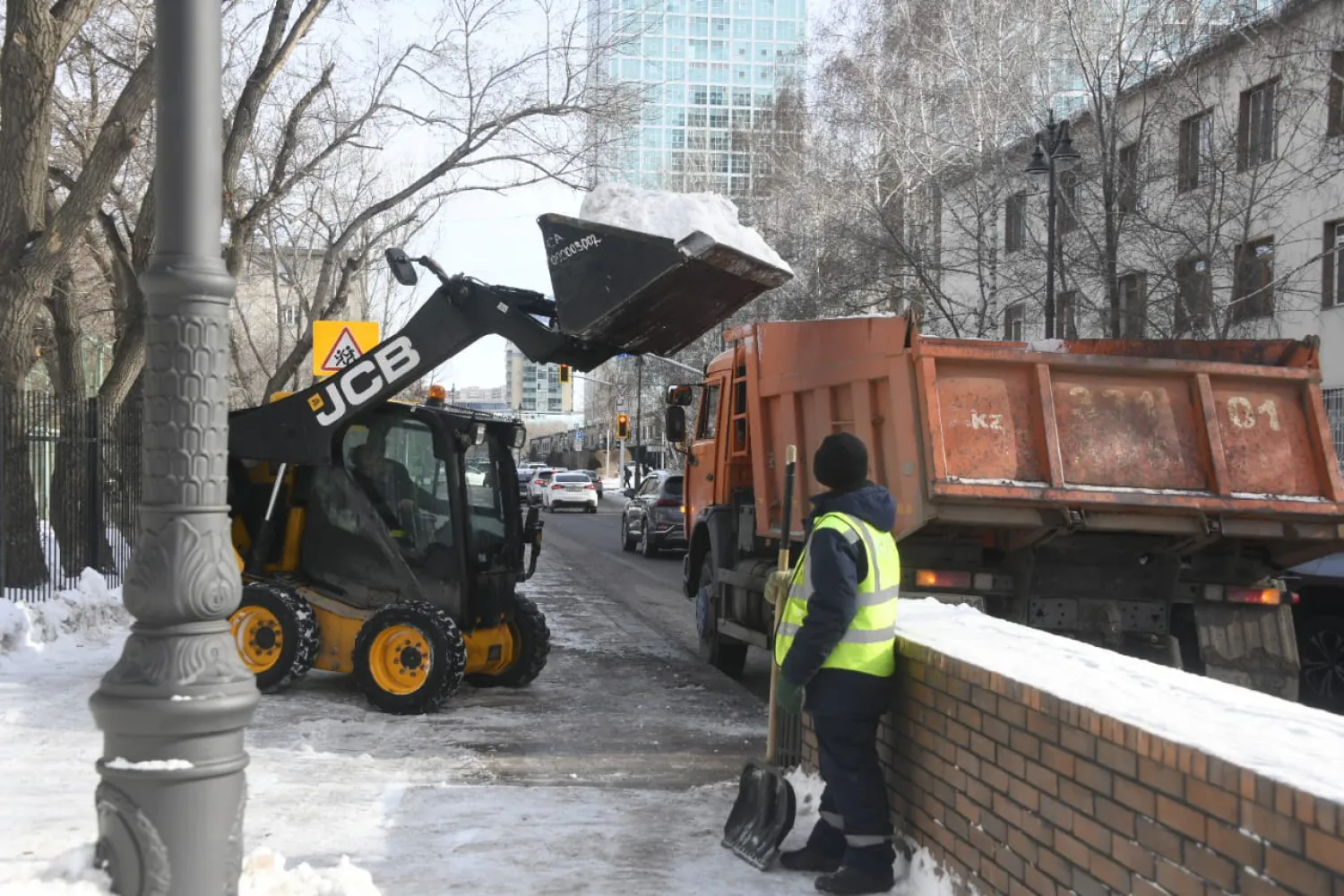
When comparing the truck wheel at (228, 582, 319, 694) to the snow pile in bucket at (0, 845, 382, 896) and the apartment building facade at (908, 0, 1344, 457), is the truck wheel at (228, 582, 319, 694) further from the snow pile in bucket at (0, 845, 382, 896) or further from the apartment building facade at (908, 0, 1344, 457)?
the apartment building facade at (908, 0, 1344, 457)

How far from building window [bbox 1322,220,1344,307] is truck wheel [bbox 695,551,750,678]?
18597 mm

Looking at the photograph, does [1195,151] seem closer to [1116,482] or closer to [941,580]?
[1116,482]

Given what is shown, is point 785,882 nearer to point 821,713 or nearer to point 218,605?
point 821,713

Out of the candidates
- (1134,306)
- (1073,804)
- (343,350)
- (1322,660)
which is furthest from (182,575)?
(1134,306)

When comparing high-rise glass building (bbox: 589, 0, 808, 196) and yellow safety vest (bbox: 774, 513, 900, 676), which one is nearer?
yellow safety vest (bbox: 774, 513, 900, 676)

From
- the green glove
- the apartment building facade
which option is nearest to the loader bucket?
the green glove

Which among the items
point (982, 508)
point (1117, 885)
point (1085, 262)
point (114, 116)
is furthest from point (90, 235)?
point (1117, 885)

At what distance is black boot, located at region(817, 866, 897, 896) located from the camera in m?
5.01

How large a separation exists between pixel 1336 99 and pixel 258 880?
21.1 meters

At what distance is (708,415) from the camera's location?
478 inches

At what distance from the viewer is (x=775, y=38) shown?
53.1 meters

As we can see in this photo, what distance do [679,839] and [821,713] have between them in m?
1.24

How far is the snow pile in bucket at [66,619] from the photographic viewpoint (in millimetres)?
10609

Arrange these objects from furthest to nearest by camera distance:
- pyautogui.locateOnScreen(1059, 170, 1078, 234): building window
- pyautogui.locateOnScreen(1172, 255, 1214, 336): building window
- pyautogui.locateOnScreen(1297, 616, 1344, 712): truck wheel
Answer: pyautogui.locateOnScreen(1059, 170, 1078, 234): building window → pyautogui.locateOnScreen(1172, 255, 1214, 336): building window → pyautogui.locateOnScreen(1297, 616, 1344, 712): truck wheel
